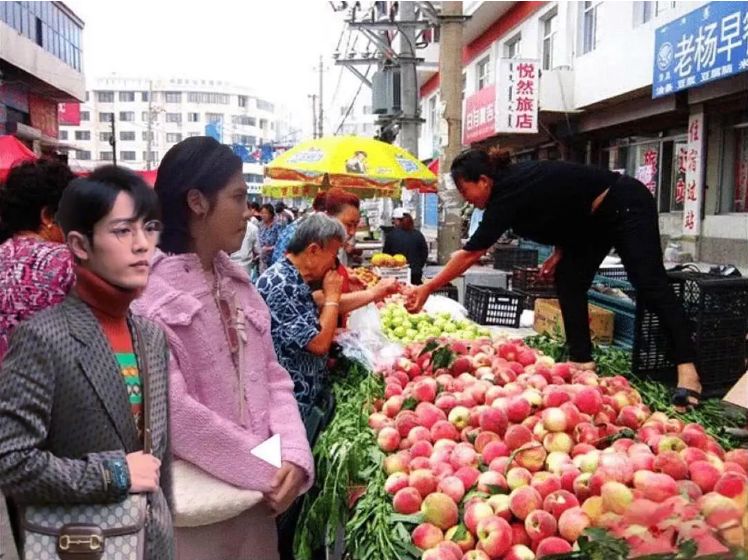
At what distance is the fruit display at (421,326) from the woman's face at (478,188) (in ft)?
4.36

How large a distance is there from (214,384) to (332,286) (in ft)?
3.93

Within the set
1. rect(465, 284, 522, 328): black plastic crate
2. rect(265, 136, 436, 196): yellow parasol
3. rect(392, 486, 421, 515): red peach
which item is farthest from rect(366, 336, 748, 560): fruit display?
rect(265, 136, 436, 196): yellow parasol

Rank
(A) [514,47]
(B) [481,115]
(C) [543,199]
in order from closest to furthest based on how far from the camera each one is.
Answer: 1. (C) [543,199]
2. (B) [481,115]
3. (A) [514,47]

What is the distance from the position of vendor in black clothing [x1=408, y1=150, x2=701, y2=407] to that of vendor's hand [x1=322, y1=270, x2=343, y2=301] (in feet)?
3.01

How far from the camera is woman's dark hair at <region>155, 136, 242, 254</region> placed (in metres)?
2.03

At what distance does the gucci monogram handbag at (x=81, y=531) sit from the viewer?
1499mm

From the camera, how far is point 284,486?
83.5 inches

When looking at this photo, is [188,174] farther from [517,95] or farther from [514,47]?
[514,47]

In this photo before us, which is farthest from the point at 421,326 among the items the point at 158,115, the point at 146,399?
the point at 158,115

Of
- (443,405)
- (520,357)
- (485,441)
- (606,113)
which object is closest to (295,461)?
(485,441)

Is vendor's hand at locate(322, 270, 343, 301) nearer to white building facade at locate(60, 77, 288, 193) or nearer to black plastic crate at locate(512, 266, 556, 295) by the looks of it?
black plastic crate at locate(512, 266, 556, 295)

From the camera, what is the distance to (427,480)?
7.98ft

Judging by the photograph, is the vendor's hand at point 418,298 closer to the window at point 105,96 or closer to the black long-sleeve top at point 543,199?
the black long-sleeve top at point 543,199

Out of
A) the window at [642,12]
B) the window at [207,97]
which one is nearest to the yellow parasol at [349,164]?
the window at [642,12]
